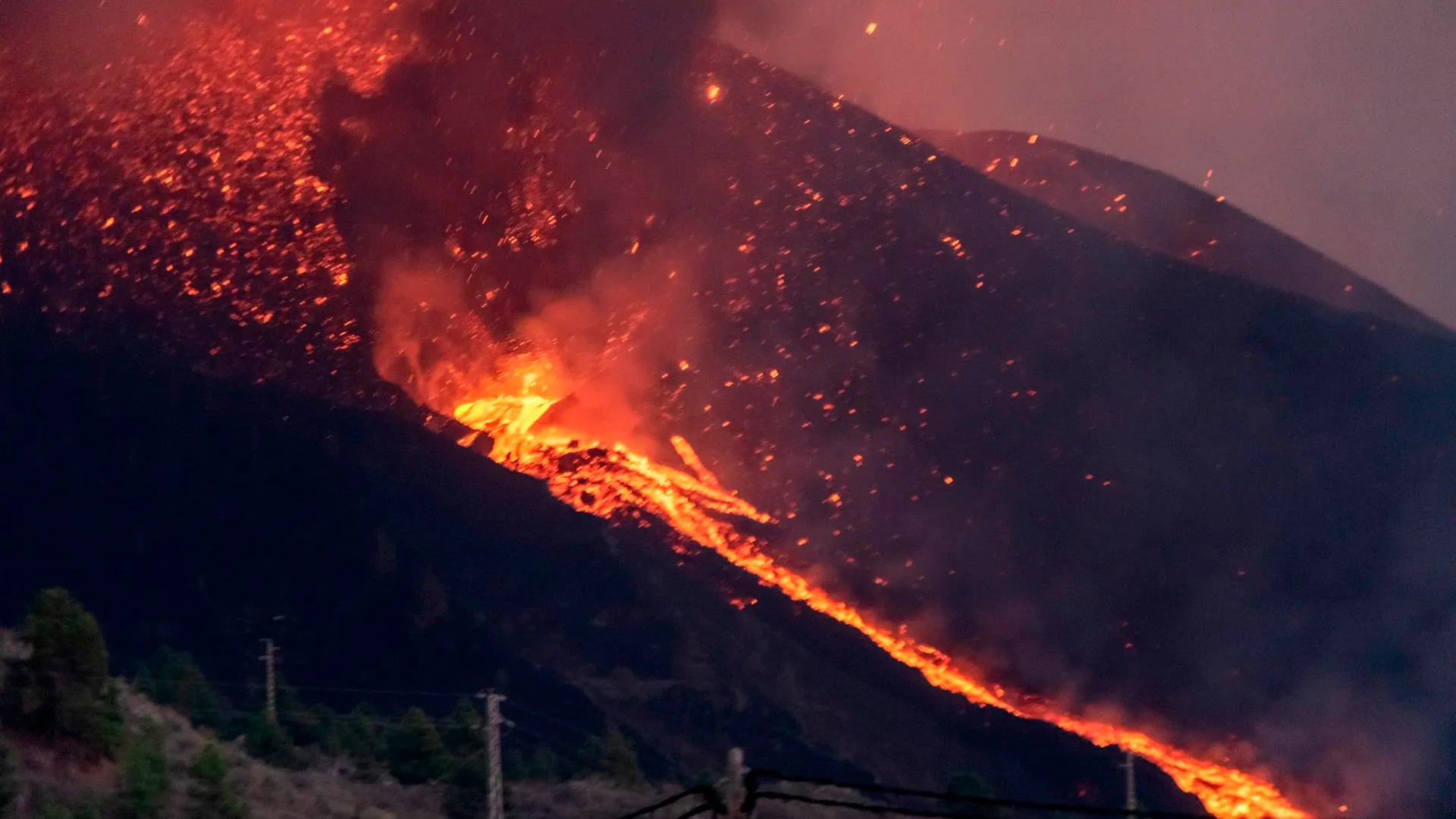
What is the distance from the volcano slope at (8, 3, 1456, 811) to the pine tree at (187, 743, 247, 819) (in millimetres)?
10653

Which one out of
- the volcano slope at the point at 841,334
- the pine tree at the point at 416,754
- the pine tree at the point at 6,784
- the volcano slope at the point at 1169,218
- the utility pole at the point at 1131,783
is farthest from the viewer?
the volcano slope at the point at 1169,218

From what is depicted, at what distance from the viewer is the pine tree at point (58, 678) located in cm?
1066

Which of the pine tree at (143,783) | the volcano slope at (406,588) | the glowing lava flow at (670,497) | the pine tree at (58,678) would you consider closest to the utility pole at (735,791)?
the pine tree at (143,783)

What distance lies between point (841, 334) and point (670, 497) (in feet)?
13.5

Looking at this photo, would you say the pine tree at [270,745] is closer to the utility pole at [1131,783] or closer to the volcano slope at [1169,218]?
the utility pole at [1131,783]

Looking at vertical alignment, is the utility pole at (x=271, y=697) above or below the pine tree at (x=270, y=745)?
above

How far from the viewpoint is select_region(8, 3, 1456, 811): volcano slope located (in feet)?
64.0

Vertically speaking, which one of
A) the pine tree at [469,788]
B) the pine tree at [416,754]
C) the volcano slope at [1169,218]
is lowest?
the pine tree at [469,788]

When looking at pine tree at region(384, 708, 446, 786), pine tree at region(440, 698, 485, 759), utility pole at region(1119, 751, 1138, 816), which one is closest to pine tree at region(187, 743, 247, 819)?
pine tree at region(384, 708, 446, 786)

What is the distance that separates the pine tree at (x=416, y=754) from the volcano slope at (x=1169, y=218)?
14.4 metres

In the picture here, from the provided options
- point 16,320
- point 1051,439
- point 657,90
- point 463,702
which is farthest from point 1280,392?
point 16,320

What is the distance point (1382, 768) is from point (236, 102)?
19.5m

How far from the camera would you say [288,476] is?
68.6ft

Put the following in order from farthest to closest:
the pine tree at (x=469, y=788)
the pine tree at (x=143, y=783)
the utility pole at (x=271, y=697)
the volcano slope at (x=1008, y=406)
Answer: the volcano slope at (x=1008, y=406) < the utility pole at (x=271, y=697) < the pine tree at (x=469, y=788) < the pine tree at (x=143, y=783)
